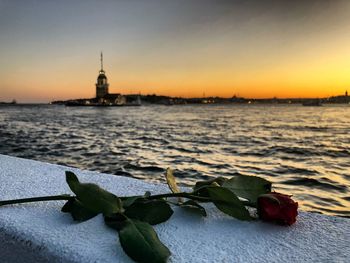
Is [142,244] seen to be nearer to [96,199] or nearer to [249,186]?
[96,199]

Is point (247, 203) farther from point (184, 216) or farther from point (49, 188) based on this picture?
point (49, 188)

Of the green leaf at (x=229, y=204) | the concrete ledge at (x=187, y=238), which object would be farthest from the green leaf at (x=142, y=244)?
the green leaf at (x=229, y=204)

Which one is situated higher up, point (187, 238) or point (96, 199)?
point (96, 199)

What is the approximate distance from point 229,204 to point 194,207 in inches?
5.9

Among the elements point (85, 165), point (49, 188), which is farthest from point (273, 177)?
point (49, 188)

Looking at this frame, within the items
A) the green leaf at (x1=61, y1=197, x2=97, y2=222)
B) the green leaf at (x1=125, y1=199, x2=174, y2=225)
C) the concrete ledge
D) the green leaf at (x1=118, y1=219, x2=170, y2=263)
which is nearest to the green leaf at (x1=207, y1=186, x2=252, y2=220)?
the concrete ledge

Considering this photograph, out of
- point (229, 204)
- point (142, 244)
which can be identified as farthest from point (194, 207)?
point (142, 244)

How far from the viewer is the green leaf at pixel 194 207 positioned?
1.17m

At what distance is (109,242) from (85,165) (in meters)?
9.31

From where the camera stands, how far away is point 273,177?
810 cm

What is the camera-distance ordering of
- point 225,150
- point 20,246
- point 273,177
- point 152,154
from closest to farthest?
point 20,246
point 273,177
point 152,154
point 225,150

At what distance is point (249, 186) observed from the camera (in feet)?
3.81

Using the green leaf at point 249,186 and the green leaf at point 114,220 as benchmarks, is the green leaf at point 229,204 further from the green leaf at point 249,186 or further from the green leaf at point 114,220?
the green leaf at point 114,220

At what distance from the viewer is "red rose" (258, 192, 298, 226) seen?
41.4 inches
